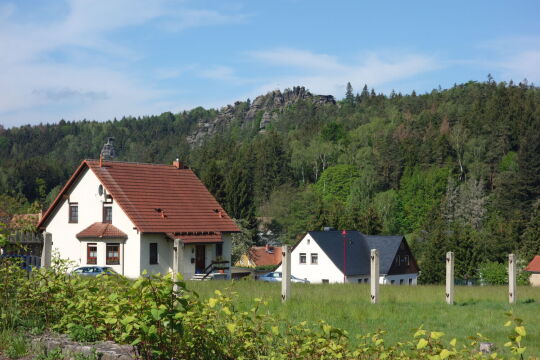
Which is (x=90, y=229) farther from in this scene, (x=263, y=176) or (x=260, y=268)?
(x=263, y=176)

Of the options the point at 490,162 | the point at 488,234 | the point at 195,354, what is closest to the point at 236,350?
the point at 195,354

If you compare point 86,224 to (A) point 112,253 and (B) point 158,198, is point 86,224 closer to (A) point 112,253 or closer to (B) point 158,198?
(A) point 112,253

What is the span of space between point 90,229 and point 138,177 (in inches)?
181

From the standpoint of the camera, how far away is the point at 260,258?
89.6 m

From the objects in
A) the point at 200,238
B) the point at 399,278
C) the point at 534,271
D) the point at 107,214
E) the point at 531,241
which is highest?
the point at 107,214

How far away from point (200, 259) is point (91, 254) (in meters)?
6.89

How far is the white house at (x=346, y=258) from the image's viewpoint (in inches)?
2552

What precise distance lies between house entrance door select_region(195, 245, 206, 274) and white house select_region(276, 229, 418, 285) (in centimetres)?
2263

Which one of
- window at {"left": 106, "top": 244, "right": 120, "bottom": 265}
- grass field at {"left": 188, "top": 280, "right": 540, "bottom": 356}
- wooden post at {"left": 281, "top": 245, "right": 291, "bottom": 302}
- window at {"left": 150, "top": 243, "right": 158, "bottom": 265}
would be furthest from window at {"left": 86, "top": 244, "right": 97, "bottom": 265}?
wooden post at {"left": 281, "top": 245, "right": 291, "bottom": 302}

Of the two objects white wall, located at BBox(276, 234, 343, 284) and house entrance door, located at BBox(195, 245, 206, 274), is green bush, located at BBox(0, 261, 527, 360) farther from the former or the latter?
white wall, located at BBox(276, 234, 343, 284)

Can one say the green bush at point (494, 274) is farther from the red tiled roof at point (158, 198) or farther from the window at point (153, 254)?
the window at point (153, 254)

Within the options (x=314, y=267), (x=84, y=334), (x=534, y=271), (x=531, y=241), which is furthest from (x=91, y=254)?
(x=531, y=241)

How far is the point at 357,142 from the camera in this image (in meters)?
165

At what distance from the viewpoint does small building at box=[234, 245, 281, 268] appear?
85656mm
